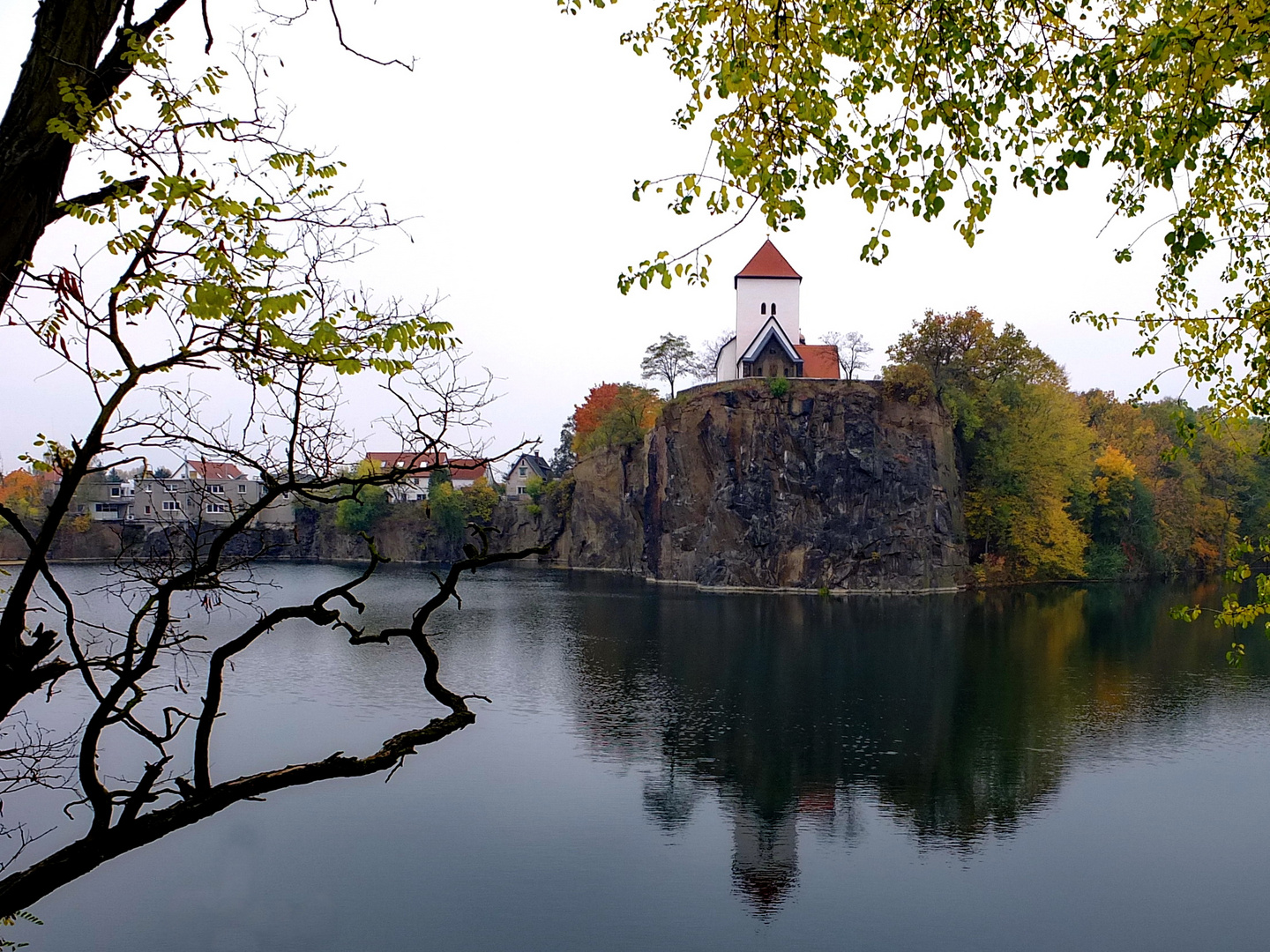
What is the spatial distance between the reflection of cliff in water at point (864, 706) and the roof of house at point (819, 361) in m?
18.1

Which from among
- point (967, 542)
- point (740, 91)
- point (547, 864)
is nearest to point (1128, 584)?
point (967, 542)

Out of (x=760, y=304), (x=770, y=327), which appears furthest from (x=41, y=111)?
(x=760, y=304)

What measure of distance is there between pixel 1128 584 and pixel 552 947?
168 feet

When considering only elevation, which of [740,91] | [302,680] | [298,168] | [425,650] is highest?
[740,91]

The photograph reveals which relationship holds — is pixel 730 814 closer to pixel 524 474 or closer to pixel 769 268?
pixel 769 268

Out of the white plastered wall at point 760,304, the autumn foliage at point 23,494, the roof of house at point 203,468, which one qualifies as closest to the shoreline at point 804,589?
the autumn foliage at point 23,494

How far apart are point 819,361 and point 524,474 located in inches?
1277

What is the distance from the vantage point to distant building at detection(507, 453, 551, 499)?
3184 inches

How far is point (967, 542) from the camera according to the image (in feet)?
177

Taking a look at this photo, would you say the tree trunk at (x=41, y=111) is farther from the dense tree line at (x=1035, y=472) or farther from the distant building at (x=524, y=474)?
the distant building at (x=524, y=474)

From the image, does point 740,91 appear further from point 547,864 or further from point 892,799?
point 892,799

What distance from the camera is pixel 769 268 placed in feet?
183

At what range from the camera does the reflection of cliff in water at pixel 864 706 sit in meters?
16.9

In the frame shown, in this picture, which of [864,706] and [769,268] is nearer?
[864,706]
